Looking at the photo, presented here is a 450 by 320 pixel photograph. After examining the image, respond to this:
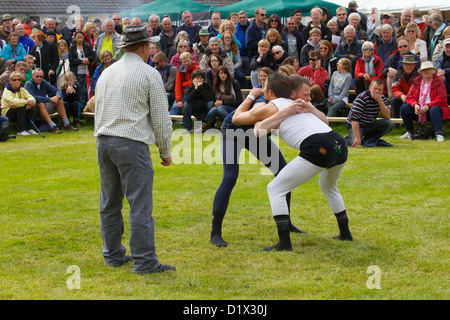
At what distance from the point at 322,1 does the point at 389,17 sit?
2922 millimetres

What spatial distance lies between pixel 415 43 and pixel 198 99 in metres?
4.81

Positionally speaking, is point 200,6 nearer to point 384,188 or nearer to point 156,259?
point 384,188

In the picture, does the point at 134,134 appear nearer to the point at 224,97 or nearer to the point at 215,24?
the point at 224,97

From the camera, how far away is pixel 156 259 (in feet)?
16.8

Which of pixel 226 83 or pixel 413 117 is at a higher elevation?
pixel 226 83

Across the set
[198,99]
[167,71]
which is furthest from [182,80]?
[198,99]

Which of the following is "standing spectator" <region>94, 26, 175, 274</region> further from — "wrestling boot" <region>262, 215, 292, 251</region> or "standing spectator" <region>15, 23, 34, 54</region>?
"standing spectator" <region>15, 23, 34, 54</region>

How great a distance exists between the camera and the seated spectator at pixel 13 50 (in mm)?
15750

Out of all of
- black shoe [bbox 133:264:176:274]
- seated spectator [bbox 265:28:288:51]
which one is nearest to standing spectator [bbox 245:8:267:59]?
seated spectator [bbox 265:28:288:51]

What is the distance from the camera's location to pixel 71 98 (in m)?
15.3

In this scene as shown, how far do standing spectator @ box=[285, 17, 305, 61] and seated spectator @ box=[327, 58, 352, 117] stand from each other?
1.87 metres

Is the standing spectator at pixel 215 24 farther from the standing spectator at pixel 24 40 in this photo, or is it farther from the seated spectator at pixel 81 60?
the standing spectator at pixel 24 40

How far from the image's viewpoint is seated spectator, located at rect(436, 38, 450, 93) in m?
12.4

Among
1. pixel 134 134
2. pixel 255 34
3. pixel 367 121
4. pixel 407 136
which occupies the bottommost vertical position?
pixel 407 136
